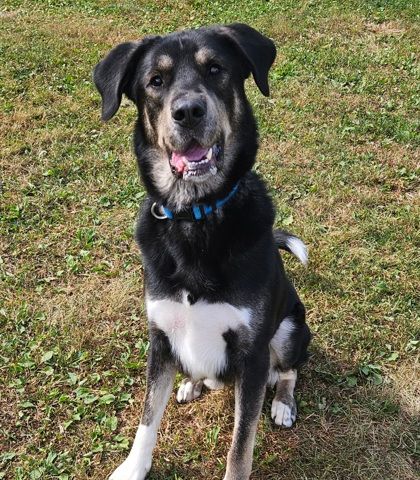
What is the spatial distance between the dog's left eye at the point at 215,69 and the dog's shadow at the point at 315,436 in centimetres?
207

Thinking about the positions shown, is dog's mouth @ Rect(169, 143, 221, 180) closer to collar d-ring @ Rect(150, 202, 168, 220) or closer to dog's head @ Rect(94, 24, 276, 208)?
dog's head @ Rect(94, 24, 276, 208)

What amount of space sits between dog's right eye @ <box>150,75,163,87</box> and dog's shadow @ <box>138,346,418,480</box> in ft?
6.69

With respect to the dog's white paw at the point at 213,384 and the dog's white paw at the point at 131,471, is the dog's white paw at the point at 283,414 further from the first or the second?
the dog's white paw at the point at 131,471

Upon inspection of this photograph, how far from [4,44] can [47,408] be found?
21.9 ft

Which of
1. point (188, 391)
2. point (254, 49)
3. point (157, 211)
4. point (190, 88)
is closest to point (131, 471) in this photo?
point (188, 391)

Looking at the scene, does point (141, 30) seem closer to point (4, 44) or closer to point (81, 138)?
point (4, 44)

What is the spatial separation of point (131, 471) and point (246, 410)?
813 mm

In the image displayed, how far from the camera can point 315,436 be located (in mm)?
3549

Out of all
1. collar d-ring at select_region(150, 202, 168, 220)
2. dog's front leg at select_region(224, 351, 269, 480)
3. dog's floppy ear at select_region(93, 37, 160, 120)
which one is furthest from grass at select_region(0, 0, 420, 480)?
dog's floppy ear at select_region(93, 37, 160, 120)

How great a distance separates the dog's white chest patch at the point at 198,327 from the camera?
2953mm

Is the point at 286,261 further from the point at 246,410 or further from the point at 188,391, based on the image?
the point at 246,410

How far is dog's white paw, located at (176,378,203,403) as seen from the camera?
3.77 m

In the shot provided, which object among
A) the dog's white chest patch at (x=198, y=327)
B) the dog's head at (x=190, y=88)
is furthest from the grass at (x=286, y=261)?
the dog's head at (x=190, y=88)

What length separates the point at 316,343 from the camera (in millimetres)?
4090
